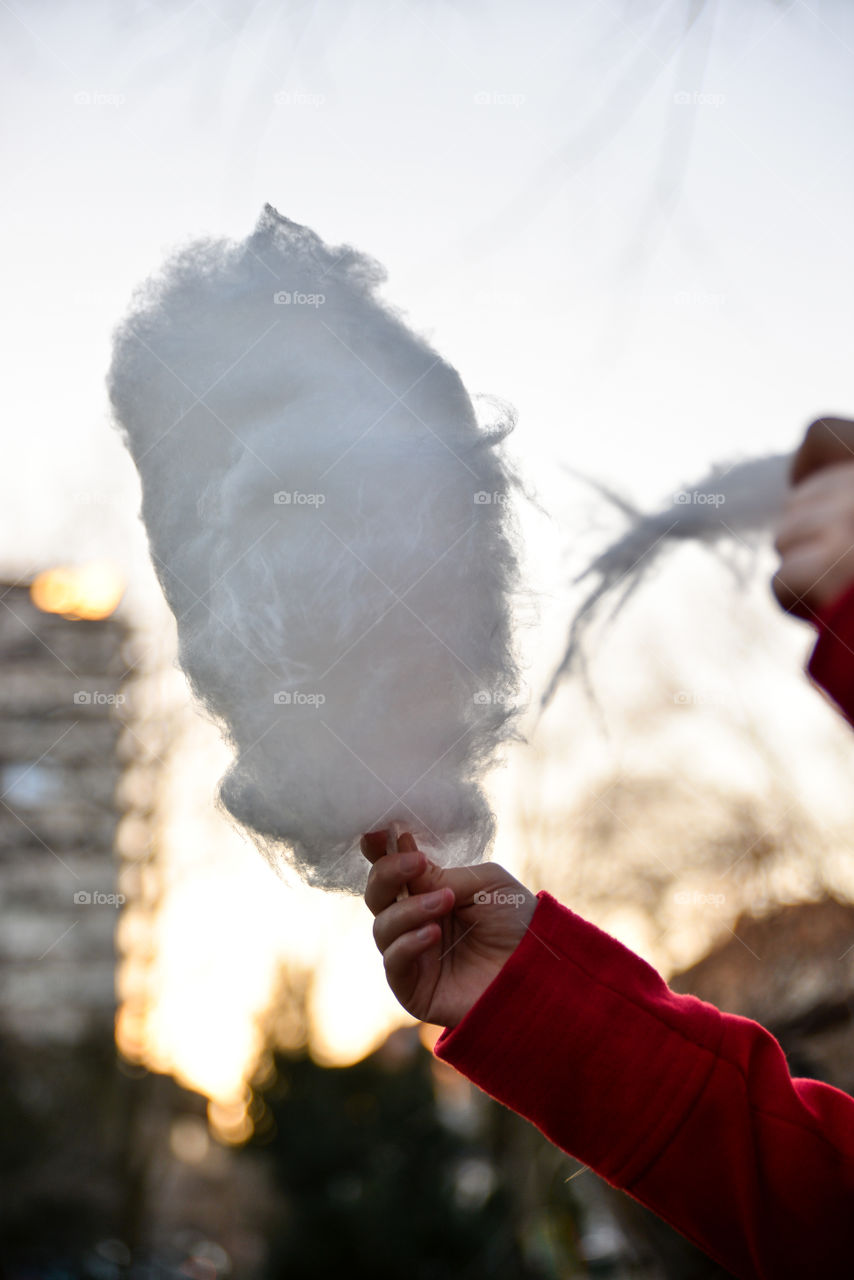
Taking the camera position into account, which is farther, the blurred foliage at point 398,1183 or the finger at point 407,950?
the blurred foliage at point 398,1183

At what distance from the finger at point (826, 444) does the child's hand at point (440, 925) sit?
66 centimetres

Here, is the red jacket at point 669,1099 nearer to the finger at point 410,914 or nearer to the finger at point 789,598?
A: the finger at point 410,914

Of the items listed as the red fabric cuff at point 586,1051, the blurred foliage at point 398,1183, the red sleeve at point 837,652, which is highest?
the red sleeve at point 837,652

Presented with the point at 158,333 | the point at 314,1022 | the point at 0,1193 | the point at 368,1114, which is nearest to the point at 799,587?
the point at 158,333

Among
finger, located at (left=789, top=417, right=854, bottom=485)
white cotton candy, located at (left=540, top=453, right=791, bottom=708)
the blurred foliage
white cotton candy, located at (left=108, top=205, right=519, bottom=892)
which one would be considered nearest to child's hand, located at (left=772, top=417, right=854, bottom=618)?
finger, located at (left=789, top=417, right=854, bottom=485)

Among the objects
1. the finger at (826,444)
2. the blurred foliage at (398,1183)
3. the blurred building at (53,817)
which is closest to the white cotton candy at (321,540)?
the finger at (826,444)

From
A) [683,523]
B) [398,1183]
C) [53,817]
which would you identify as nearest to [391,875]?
[683,523]

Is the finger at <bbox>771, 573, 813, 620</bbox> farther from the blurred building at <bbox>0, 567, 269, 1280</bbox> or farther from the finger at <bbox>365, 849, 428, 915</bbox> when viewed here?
the blurred building at <bbox>0, 567, 269, 1280</bbox>

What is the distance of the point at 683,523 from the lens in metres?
0.99

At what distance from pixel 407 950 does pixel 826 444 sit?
2.41 ft

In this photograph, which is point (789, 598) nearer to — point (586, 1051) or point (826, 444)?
point (826, 444)

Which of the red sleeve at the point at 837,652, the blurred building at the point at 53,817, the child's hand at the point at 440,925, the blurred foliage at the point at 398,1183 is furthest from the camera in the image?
the blurred building at the point at 53,817

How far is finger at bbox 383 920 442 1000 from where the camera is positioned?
39.2 inches

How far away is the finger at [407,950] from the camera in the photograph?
3.27 feet
